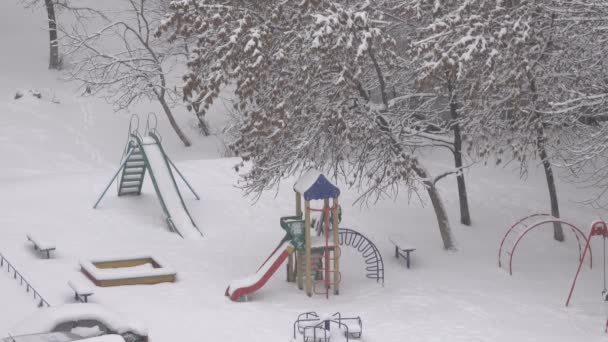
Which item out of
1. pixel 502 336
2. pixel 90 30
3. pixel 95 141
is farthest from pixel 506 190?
pixel 90 30

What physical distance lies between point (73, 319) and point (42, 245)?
5250 mm

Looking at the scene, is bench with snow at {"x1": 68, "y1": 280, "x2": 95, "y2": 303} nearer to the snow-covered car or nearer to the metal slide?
the snow-covered car

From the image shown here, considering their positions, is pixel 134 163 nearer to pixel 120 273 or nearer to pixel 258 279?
pixel 120 273

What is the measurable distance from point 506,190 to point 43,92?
58.7 ft

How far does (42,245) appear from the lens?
17.8m

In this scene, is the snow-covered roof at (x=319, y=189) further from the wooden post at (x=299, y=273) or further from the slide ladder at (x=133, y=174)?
the slide ladder at (x=133, y=174)

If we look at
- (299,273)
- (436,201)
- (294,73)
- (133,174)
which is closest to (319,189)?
(299,273)

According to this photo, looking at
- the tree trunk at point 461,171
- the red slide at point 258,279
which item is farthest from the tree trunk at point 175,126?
the red slide at point 258,279

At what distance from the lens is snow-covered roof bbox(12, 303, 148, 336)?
1266 cm

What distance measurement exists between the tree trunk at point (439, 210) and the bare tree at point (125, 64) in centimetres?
1193

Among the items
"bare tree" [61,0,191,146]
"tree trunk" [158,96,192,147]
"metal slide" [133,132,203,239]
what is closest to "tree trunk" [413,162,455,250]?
"metal slide" [133,132,203,239]

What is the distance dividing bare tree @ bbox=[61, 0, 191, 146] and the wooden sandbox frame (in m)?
12.3

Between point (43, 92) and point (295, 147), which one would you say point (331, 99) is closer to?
point (295, 147)

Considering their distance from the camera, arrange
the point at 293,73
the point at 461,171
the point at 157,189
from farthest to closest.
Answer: the point at 157,189, the point at 461,171, the point at 293,73
